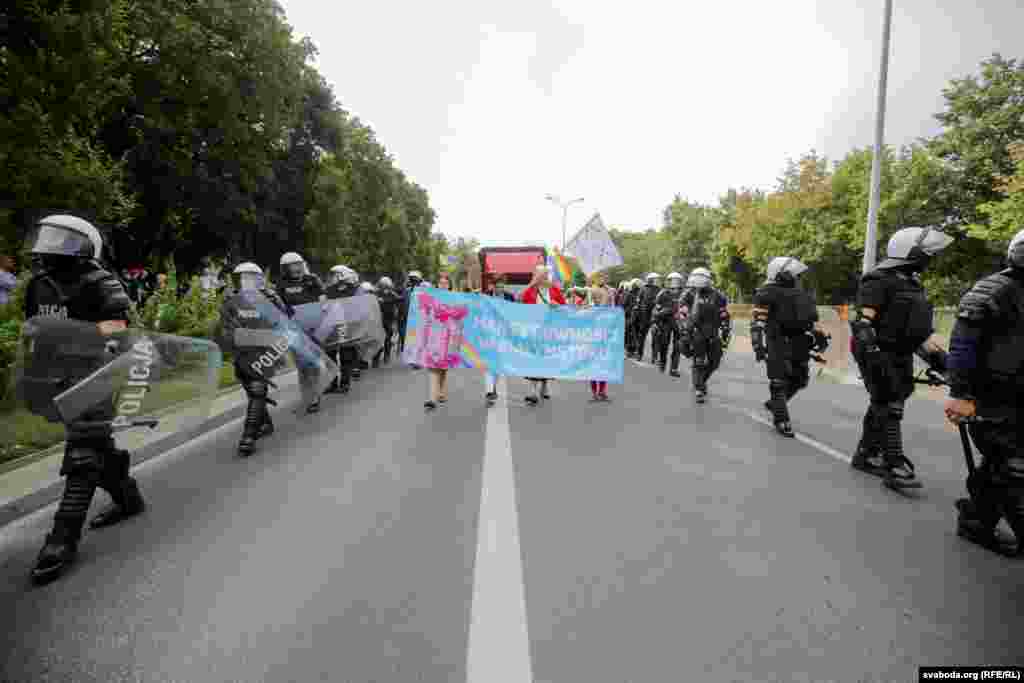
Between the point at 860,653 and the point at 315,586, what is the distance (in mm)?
2607

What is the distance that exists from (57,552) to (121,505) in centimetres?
85

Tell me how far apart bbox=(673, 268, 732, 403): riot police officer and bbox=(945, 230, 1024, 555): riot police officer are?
5.84 metres

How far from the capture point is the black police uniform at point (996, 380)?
3.71m

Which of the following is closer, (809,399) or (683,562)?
(683,562)

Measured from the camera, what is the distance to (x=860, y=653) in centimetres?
279

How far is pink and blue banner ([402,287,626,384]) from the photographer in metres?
9.09

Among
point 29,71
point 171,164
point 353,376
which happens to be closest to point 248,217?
point 171,164

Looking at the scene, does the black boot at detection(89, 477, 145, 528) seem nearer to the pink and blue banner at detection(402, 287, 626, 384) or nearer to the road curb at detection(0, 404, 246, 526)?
the road curb at detection(0, 404, 246, 526)

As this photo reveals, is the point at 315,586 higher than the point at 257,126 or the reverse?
the reverse

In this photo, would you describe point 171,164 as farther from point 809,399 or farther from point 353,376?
point 809,399

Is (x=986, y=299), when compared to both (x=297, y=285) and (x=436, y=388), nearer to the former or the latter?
(x=436, y=388)

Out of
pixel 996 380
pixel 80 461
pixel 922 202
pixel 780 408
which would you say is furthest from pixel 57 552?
pixel 922 202

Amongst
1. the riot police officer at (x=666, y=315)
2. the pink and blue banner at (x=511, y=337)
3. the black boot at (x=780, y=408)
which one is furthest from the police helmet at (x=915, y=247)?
the riot police officer at (x=666, y=315)

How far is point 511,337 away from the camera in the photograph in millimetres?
9281
